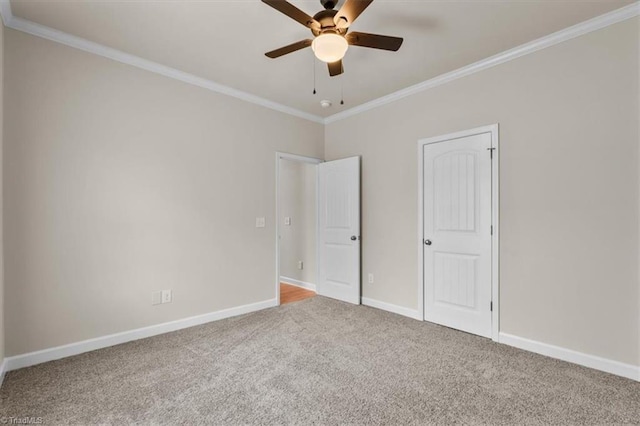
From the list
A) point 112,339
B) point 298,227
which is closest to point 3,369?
point 112,339

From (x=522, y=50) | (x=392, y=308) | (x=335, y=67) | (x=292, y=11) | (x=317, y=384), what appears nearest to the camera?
(x=292, y=11)

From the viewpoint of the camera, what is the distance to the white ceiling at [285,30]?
2.24 meters

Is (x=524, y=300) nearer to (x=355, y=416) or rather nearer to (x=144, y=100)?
(x=355, y=416)

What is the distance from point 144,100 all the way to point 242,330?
97.5 inches

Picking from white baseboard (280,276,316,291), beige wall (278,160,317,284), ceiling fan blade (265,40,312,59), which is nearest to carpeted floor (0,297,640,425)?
white baseboard (280,276,316,291)

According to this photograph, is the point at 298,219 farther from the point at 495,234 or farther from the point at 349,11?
the point at 349,11

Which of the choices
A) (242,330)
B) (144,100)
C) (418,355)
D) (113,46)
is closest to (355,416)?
(418,355)

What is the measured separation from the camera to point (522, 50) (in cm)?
276

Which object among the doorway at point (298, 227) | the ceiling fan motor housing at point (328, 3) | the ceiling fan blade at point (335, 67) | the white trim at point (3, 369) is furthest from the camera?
the doorway at point (298, 227)

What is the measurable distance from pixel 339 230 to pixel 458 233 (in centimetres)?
163

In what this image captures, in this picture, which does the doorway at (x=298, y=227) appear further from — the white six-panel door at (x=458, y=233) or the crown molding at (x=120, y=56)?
the white six-panel door at (x=458, y=233)

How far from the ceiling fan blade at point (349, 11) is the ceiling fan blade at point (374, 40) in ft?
0.32

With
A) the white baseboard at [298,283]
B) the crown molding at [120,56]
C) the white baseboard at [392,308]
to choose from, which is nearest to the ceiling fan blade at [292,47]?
the crown molding at [120,56]

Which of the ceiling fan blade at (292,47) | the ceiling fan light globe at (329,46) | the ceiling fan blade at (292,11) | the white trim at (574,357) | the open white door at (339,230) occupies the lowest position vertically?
the white trim at (574,357)
